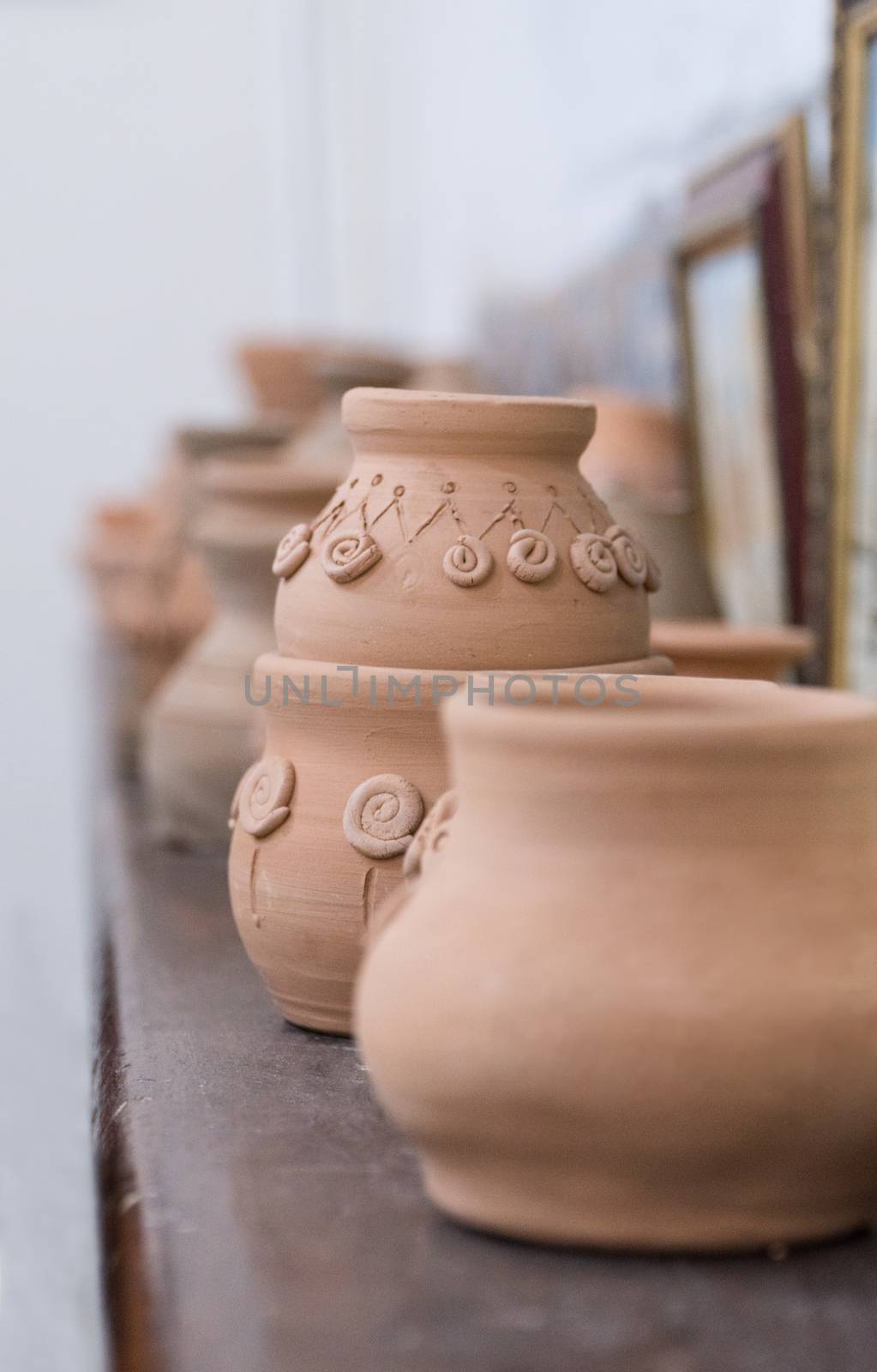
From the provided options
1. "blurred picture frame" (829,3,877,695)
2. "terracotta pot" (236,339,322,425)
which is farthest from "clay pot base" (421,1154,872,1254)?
"terracotta pot" (236,339,322,425)

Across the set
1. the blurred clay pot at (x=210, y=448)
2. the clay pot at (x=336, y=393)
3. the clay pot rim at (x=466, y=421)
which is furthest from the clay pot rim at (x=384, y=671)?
the blurred clay pot at (x=210, y=448)

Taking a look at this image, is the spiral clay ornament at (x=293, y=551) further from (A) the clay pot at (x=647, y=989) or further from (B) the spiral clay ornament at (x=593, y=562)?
(A) the clay pot at (x=647, y=989)

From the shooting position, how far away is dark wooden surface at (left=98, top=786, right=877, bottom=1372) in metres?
1.19

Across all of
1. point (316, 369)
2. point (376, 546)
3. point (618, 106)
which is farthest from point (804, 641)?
point (618, 106)

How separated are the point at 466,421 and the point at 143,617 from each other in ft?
7.88

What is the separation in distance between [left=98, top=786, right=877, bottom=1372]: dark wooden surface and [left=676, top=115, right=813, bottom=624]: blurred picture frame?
1.66 metres

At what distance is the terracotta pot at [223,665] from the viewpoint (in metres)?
2.85

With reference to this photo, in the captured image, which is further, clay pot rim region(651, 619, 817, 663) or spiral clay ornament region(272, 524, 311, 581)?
clay pot rim region(651, 619, 817, 663)

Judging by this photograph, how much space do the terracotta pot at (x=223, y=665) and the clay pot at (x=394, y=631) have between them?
0.94 m

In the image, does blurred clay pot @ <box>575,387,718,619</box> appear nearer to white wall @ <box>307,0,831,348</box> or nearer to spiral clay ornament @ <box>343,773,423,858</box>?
white wall @ <box>307,0,831,348</box>

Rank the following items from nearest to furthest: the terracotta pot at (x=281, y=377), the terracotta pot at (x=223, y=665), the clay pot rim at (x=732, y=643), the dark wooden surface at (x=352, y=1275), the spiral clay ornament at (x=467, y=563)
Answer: the dark wooden surface at (x=352, y=1275) → the spiral clay ornament at (x=467, y=563) → the clay pot rim at (x=732, y=643) → the terracotta pot at (x=223, y=665) → the terracotta pot at (x=281, y=377)

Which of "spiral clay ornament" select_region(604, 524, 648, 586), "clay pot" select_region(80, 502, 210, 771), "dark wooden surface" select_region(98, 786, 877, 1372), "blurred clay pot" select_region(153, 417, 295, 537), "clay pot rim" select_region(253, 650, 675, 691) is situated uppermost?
"blurred clay pot" select_region(153, 417, 295, 537)

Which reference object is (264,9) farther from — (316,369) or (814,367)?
(814,367)

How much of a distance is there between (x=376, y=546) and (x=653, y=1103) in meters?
0.74
